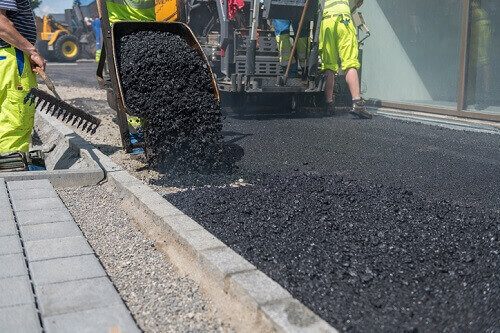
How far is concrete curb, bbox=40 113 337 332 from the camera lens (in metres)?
2.23

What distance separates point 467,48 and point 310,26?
8.36 ft

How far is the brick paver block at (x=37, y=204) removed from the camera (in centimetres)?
401

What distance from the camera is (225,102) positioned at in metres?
9.68

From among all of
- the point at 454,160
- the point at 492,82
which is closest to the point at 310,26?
the point at 492,82

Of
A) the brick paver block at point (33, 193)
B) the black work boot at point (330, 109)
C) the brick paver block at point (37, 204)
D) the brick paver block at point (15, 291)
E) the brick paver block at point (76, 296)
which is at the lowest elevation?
the brick paver block at point (76, 296)

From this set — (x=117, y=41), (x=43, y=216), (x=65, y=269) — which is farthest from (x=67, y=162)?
(x=65, y=269)

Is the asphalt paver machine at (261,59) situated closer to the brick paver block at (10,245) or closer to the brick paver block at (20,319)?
the brick paver block at (10,245)

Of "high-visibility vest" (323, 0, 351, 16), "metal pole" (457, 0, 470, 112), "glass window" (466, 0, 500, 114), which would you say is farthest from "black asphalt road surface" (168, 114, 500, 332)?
"high-visibility vest" (323, 0, 351, 16)

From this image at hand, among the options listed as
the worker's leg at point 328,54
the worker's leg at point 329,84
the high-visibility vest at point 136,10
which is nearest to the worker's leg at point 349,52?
the worker's leg at point 328,54

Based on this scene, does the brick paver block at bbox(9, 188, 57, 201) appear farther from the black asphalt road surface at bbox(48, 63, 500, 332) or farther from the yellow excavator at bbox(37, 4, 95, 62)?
the yellow excavator at bbox(37, 4, 95, 62)

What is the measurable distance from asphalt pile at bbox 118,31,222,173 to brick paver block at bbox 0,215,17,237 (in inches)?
58.0

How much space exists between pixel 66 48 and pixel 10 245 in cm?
2532

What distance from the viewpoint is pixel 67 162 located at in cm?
607

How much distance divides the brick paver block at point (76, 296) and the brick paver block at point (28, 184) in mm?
2017
